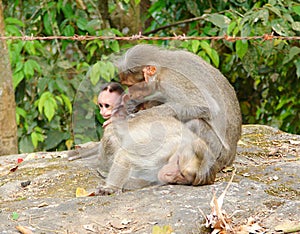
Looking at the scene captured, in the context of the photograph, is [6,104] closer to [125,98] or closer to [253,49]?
[125,98]

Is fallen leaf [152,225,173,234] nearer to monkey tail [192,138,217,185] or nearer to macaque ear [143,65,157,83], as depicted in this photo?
monkey tail [192,138,217,185]

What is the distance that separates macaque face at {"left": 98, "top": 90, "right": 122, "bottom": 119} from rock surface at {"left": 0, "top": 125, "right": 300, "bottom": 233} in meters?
0.46

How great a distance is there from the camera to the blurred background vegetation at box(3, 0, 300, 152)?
5246mm

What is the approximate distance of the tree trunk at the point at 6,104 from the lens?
4.66 m

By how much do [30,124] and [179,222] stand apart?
3.17m

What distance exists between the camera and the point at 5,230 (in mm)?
2744

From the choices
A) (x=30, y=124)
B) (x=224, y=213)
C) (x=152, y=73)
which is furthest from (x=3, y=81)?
(x=224, y=213)

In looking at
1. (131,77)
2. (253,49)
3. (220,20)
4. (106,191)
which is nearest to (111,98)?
(131,77)

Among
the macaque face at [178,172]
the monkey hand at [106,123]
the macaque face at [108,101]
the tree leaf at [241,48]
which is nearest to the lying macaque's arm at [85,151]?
the monkey hand at [106,123]

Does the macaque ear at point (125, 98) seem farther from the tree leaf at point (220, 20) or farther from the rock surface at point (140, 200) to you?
the tree leaf at point (220, 20)

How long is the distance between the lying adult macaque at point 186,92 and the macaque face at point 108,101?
9 cm

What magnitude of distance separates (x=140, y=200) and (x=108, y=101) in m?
0.61

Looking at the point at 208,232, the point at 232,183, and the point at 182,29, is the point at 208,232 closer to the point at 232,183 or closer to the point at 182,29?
the point at 232,183

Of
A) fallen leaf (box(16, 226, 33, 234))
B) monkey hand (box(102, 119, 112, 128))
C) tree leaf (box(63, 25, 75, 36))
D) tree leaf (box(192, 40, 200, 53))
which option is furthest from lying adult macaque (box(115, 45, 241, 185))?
tree leaf (box(63, 25, 75, 36))
